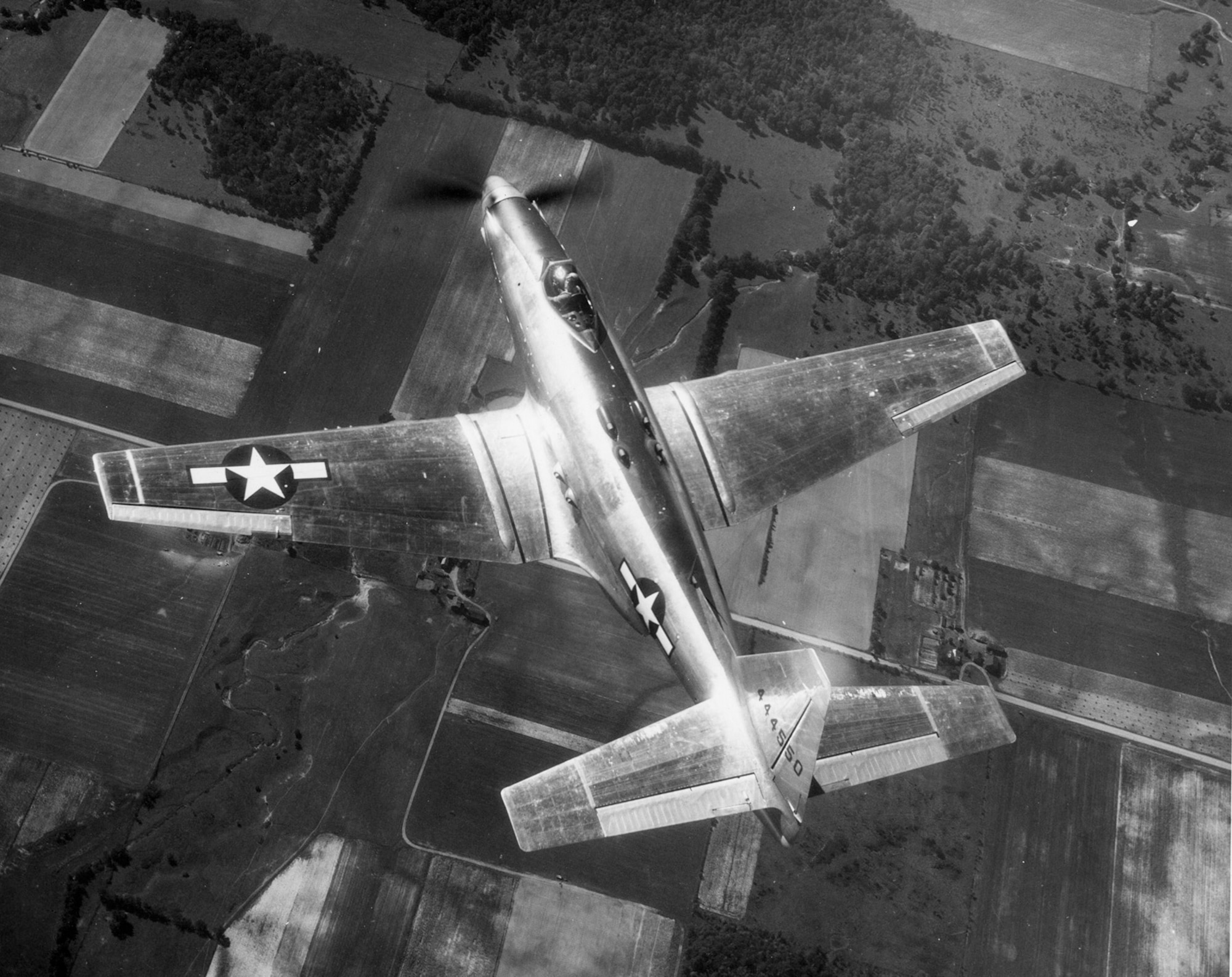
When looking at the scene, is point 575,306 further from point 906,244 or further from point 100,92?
point 100,92

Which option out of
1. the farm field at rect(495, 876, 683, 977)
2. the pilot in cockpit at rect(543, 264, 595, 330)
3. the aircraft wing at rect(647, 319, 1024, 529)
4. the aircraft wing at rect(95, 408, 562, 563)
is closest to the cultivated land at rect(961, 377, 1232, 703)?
the aircraft wing at rect(647, 319, 1024, 529)

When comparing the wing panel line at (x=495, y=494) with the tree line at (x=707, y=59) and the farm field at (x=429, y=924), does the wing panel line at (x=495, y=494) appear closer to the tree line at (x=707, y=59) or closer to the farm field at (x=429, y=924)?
the farm field at (x=429, y=924)

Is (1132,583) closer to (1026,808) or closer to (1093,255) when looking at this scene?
(1026,808)

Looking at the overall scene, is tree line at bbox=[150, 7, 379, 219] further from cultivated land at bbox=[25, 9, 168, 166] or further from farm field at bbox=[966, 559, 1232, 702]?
farm field at bbox=[966, 559, 1232, 702]

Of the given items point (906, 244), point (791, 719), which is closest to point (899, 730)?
point (791, 719)

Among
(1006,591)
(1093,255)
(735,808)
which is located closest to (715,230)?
(1093,255)

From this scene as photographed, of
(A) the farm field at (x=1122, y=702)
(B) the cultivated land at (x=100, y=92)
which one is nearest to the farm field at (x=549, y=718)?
(A) the farm field at (x=1122, y=702)
